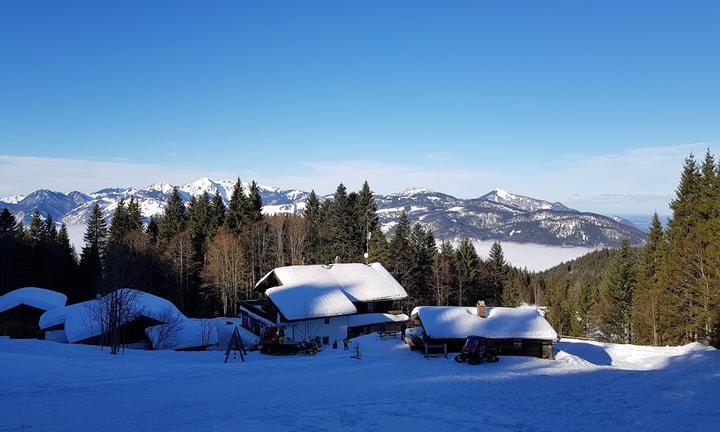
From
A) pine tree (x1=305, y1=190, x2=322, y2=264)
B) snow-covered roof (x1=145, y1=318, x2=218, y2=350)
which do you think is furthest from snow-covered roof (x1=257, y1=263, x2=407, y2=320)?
pine tree (x1=305, y1=190, x2=322, y2=264)

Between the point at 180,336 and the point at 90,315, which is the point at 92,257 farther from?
the point at 180,336

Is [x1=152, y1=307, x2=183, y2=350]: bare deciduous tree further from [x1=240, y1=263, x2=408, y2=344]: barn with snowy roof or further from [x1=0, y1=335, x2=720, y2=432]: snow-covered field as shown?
[x1=0, y1=335, x2=720, y2=432]: snow-covered field

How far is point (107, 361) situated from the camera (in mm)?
23141

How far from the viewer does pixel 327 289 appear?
42.1 meters

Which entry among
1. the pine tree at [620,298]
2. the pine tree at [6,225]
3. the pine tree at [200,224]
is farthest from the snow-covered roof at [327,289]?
the pine tree at [6,225]

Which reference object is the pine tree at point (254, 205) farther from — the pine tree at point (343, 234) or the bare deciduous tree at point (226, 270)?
the pine tree at point (343, 234)

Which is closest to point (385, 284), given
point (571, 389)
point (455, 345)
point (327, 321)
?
point (327, 321)

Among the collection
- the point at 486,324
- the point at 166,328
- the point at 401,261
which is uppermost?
the point at 401,261

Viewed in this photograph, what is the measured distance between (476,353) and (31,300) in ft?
140

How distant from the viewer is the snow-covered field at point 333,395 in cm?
1433

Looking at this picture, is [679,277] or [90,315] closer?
[90,315]

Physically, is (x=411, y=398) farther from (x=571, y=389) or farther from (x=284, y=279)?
(x=284, y=279)

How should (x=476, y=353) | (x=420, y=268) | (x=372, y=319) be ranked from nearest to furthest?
(x=476, y=353), (x=372, y=319), (x=420, y=268)

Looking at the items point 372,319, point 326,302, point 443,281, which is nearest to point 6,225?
point 326,302
